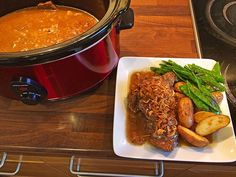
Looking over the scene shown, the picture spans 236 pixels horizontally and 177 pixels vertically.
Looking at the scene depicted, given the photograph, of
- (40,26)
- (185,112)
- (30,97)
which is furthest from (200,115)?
(40,26)

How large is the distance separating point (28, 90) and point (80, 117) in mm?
176

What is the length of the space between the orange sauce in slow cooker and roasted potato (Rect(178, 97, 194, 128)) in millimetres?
375

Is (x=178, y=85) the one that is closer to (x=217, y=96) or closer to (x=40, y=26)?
(x=217, y=96)

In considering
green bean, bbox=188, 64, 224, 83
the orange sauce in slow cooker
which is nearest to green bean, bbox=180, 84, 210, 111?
green bean, bbox=188, 64, 224, 83

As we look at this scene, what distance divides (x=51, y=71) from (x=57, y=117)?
0.19 metres

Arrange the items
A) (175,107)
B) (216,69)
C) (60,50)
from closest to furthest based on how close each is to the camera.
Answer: (60,50), (175,107), (216,69)

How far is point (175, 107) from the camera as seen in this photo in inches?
28.5

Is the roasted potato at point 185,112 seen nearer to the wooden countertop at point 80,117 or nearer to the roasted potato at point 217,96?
the roasted potato at point 217,96

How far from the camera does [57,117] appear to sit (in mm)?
829

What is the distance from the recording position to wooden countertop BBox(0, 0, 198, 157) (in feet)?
2.53

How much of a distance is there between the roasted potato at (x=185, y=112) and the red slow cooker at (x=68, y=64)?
25 centimetres

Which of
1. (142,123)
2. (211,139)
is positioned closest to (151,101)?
(142,123)

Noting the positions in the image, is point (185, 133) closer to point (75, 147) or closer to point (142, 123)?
point (142, 123)

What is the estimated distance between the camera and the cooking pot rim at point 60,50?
62 cm
